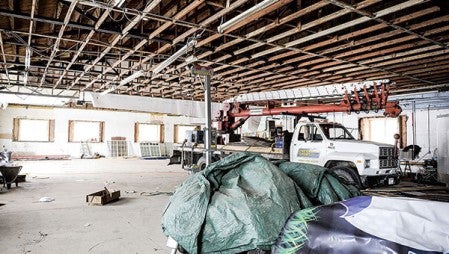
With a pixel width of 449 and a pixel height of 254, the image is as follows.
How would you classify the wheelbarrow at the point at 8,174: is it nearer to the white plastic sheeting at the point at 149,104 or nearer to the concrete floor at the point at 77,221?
the concrete floor at the point at 77,221

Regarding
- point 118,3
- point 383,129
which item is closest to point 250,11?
point 118,3

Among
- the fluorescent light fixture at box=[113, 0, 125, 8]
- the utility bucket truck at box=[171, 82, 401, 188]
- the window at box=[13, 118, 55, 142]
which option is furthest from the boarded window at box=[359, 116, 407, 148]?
the window at box=[13, 118, 55, 142]

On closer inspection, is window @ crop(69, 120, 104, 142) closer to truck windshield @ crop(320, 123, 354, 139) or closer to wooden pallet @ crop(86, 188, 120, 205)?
wooden pallet @ crop(86, 188, 120, 205)

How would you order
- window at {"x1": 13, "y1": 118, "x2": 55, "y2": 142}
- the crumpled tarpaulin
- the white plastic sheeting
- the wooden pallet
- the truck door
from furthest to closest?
window at {"x1": 13, "y1": 118, "x2": 55, "y2": 142}
the white plastic sheeting
the truck door
the wooden pallet
the crumpled tarpaulin

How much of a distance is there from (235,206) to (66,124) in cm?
1660

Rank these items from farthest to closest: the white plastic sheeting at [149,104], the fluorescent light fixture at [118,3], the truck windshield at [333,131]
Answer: the white plastic sheeting at [149,104] → the truck windshield at [333,131] → the fluorescent light fixture at [118,3]

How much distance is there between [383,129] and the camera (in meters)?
12.4

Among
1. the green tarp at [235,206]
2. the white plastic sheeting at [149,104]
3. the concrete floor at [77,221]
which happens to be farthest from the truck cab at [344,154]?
the white plastic sheeting at [149,104]

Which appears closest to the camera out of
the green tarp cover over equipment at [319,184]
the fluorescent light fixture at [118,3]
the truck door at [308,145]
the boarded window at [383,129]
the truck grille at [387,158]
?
the green tarp cover over equipment at [319,184]

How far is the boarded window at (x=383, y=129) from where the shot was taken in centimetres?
1161

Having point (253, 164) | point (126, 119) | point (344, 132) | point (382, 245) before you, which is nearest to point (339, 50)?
point (344, 132)

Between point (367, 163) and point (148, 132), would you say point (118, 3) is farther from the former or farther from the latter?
point (148, 132)

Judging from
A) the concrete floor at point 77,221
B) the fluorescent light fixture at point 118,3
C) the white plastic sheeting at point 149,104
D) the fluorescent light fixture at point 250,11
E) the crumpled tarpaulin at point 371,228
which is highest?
the fluorescent light fixture at point 118,3

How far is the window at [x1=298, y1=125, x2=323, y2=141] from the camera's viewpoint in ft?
23.5
